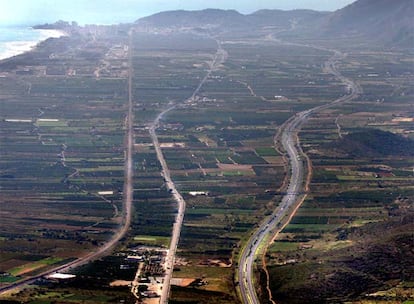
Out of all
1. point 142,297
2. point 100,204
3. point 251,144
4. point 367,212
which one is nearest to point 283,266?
point 142,297

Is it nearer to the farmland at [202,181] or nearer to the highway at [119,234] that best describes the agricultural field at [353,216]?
the farmland at [202,181]

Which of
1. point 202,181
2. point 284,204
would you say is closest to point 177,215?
point 284,204

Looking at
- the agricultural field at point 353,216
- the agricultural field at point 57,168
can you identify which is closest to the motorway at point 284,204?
the agricultural field at point 353,216

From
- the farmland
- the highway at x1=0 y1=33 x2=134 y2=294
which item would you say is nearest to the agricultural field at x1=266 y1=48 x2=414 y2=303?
the farmland

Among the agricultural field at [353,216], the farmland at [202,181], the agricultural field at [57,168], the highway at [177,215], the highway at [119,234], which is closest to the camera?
the agricultural field at [353,216]

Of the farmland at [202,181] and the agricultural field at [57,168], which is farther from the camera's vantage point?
the agricultural field at [57,168]

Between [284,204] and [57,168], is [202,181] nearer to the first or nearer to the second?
[284,204]

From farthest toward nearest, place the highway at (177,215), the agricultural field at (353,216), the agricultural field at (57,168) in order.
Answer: the agricultural field at (57,168) → the highway at (177,215) → the agricultural field at (353,216)

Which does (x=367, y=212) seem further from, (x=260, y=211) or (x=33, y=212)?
(x=33, y=212)
